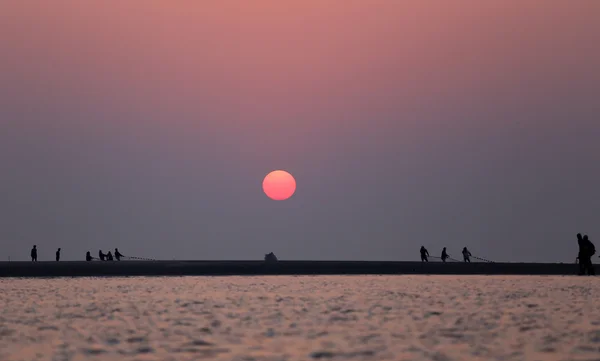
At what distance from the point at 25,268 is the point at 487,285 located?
40.0 m

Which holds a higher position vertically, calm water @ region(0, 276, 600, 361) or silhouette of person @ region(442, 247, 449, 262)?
silhouette of person @ region(442, 247, 449, 262)

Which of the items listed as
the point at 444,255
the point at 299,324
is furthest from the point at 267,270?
the point at 299,324

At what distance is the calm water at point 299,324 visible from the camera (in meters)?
23.8

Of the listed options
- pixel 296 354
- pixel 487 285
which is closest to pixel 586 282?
pixel 487 285

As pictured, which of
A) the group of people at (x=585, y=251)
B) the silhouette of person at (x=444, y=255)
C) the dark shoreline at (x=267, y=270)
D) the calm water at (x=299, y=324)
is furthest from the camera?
the silhouette of person at (x=444, y=255)

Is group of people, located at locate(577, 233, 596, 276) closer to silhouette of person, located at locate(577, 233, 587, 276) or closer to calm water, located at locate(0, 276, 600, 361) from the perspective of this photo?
silhouette of person, located at locate(577, 233, 587, 276)

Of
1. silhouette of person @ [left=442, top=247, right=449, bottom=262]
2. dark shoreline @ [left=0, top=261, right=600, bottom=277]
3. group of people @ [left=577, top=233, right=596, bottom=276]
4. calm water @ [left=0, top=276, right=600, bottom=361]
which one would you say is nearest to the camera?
calm water @ [left=0, top=276, right=600, bottom=361]

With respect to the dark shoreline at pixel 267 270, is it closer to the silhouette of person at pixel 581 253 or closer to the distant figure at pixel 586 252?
the silhouette of person at pixel 581 253

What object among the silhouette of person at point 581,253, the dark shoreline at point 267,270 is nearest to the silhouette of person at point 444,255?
the dark shoreline at point 267,270

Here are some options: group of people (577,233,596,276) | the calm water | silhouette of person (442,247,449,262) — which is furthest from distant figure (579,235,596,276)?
silhouette of person (442,247,449,262)

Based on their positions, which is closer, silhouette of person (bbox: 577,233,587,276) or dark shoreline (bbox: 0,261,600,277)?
silhouette of person (bbox: 577,233,587,276)

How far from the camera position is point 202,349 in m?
24.1

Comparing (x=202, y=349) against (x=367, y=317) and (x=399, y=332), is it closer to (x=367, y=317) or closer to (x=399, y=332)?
(x=399, y=332)

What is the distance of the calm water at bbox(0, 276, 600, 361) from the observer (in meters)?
23.8
